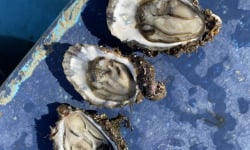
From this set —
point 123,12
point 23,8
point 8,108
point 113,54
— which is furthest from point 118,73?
point 23,8

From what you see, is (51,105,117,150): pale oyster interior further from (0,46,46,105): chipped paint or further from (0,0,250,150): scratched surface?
A: (0,46,46,105): chipped paint

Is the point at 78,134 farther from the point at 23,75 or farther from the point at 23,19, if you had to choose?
the point at 23,19

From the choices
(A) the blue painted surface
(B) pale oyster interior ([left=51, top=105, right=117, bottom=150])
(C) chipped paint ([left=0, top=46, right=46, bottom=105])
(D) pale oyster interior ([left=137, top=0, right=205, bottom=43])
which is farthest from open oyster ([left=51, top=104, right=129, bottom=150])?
(A) the blue painted surface

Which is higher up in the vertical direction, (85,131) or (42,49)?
(42,49)

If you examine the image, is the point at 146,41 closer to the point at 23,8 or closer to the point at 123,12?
the point at 123,12

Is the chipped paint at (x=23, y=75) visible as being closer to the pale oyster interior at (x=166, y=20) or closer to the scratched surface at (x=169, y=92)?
the scratched surface at (x=169, y=92)

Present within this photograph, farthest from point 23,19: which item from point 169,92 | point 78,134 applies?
point 169,92

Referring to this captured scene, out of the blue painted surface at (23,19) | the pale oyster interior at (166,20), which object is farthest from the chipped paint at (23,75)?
the blue painted surface at (23,19)
